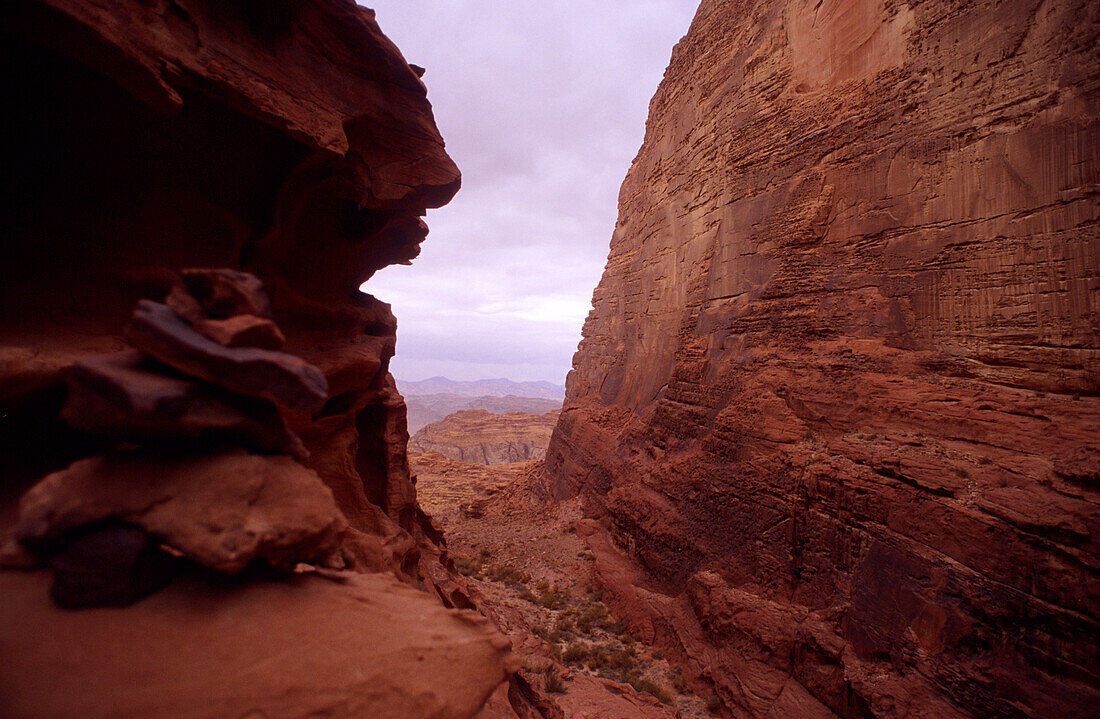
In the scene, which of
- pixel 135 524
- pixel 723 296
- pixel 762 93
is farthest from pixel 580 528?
pixel 762 93

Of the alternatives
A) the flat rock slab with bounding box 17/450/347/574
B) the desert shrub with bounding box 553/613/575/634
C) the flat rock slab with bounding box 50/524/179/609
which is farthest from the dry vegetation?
the flat rock slab with bounding box 50/524/179/609

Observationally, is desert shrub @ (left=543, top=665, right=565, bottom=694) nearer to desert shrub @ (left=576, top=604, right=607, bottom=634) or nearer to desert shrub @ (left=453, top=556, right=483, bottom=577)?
desert shrub @ (left=576, top=604, right=607, bottom=634)

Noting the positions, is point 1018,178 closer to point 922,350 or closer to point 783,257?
point 922,350

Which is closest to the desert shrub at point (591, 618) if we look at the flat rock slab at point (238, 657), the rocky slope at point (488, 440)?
the flat rock slab at point (238, 657)

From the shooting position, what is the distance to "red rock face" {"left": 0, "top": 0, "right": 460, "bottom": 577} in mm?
4199

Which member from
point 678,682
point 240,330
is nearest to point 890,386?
point 678,682

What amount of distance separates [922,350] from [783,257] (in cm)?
332

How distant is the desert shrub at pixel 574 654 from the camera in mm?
8249

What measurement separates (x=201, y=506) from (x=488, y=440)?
4239 centimetres

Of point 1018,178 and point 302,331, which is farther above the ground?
point 1018,178

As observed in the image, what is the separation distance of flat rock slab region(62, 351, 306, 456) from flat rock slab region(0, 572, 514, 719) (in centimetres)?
102

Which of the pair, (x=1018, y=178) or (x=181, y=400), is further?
(x=1018, y=178)

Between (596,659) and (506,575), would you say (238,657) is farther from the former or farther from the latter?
(506,575)

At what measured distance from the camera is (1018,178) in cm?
680
